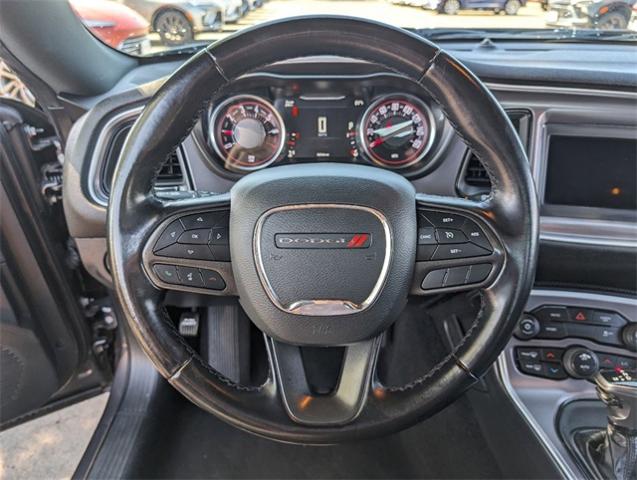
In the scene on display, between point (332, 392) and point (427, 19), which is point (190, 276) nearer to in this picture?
point (332, 392)

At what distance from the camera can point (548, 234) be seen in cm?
151

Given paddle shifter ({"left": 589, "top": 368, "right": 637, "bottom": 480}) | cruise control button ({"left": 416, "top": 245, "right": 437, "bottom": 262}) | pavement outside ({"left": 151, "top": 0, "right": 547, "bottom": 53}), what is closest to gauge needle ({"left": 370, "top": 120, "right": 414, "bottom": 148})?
pavement outside ({"left": 151, "top": 0, "right": 547, "bottom": 53})

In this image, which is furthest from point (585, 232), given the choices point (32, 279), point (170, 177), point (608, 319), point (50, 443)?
point (50, 443)

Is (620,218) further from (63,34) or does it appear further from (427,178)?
(63,34)

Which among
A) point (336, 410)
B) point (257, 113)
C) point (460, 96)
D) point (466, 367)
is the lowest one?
point (336, 410)

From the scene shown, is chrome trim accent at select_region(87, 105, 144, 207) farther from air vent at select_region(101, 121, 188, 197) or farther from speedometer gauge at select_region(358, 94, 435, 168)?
speedometer gauge at select_region(358, 94, 435, 168)

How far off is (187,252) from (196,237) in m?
0.03

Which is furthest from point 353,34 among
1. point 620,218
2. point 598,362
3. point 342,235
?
point 598,362

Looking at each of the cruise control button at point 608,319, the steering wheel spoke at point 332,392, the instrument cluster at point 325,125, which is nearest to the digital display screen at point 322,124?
the instrument cluster at point 325,125

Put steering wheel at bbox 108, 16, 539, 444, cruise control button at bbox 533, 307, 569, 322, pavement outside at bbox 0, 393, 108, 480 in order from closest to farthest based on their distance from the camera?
1. steering wheel at bbox 108, 16, 539, 444
2. cruise control button at bbox 533, 307, 569, 322
3. pavement outside at bbox 0, 393, 108, 480

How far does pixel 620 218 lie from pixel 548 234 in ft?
0.71

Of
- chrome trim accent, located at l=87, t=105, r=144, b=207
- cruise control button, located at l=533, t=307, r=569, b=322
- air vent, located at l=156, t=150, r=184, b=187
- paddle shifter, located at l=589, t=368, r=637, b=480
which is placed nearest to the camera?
paddle shifter, located at l=589, t=368, r=637, b=480

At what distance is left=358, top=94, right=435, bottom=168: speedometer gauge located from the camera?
56.0 inches

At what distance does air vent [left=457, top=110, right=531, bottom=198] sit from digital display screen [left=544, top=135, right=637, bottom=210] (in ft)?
0.36
